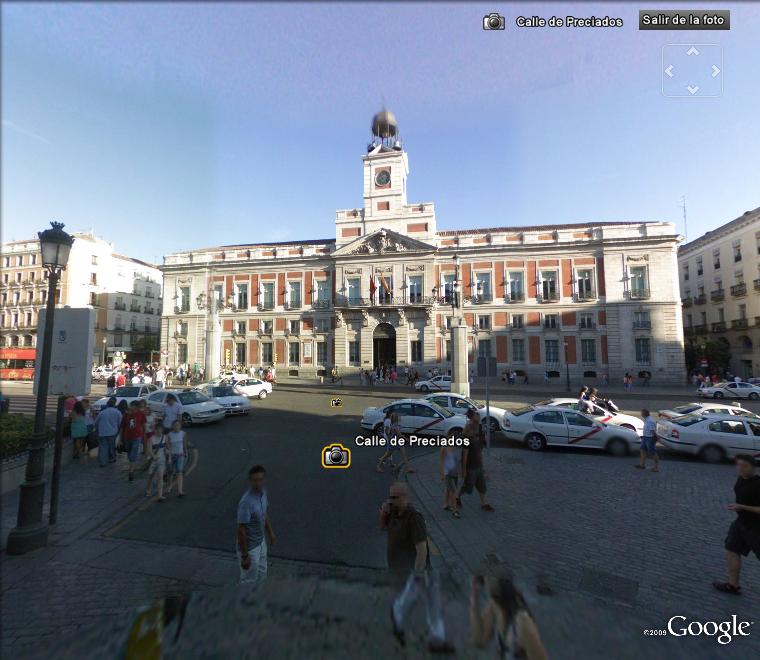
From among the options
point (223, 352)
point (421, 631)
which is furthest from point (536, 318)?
point (421, 631)

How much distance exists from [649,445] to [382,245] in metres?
32.4

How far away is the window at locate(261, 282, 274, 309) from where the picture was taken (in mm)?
41666

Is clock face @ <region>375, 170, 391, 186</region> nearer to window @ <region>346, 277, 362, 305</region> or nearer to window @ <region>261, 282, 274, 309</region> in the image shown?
window @ <region>346, 277, 362, 305</region>

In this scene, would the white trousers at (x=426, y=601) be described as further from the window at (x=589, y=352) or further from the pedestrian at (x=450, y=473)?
the window at (x=589, y=352)

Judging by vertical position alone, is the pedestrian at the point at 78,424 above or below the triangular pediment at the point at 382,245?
below

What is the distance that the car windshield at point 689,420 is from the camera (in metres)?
10.9

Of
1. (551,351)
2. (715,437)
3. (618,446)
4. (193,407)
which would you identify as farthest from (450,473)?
(551,351)

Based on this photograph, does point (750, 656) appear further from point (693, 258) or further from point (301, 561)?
point (693, 258)

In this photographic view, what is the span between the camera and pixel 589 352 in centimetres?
3469

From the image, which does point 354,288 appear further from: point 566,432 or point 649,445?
point 649,445

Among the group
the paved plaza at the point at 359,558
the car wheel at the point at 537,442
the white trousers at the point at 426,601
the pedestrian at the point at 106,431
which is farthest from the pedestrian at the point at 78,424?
the car wheel at the point at 537,442

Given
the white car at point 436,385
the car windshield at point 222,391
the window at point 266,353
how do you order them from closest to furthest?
the car windshield at point 222,391
the white car at point 436,385
the window at point 266,353

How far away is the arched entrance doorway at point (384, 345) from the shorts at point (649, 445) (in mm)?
29354

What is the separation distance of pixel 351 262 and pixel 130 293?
30.7 metres
